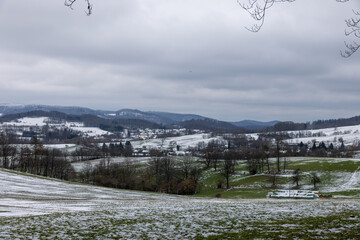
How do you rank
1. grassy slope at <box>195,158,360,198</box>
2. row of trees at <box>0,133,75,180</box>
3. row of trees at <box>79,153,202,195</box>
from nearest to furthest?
grassy slope at <box>195,158,360,198</box> → row of trees at <box>79,153,202,195</box> → row of trees at <box>0,133,75,180</box>

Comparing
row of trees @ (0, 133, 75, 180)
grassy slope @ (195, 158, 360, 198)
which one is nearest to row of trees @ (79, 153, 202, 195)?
grassy slope @ (195, 158, 360, 198)

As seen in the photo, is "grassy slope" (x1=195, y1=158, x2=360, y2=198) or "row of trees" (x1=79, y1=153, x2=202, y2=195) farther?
"row of trees" (x1=79, y1=153, x2=202, y2=195)

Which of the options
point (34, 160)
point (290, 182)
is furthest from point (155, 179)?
point (290, 182)

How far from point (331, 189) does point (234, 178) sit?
35.8 metres

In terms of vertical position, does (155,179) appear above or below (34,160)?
below

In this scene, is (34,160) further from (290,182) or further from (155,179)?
(290,182)

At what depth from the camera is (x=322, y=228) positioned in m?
14.5

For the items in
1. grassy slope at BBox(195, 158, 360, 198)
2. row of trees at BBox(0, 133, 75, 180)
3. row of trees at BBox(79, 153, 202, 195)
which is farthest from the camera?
row of trees at BBox(0, 133, 75, 180)

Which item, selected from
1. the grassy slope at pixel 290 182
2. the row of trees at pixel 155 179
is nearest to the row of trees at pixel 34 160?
the row of trees at pixel 155 179

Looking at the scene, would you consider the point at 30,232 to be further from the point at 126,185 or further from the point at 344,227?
the point at 126,185

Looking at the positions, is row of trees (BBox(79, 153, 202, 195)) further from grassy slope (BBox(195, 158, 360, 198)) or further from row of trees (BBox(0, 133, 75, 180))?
row of trees (BBox(0, 133, 75, 180))

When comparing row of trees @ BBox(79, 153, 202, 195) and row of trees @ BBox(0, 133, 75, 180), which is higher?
row of trees @ BBox(0, 133, 75, 180)

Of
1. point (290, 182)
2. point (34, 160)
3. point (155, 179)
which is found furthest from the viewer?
point (155, 179)

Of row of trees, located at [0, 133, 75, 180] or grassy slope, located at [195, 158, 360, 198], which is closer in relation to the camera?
grassy slope, located at [195, 158, 360, 198]
